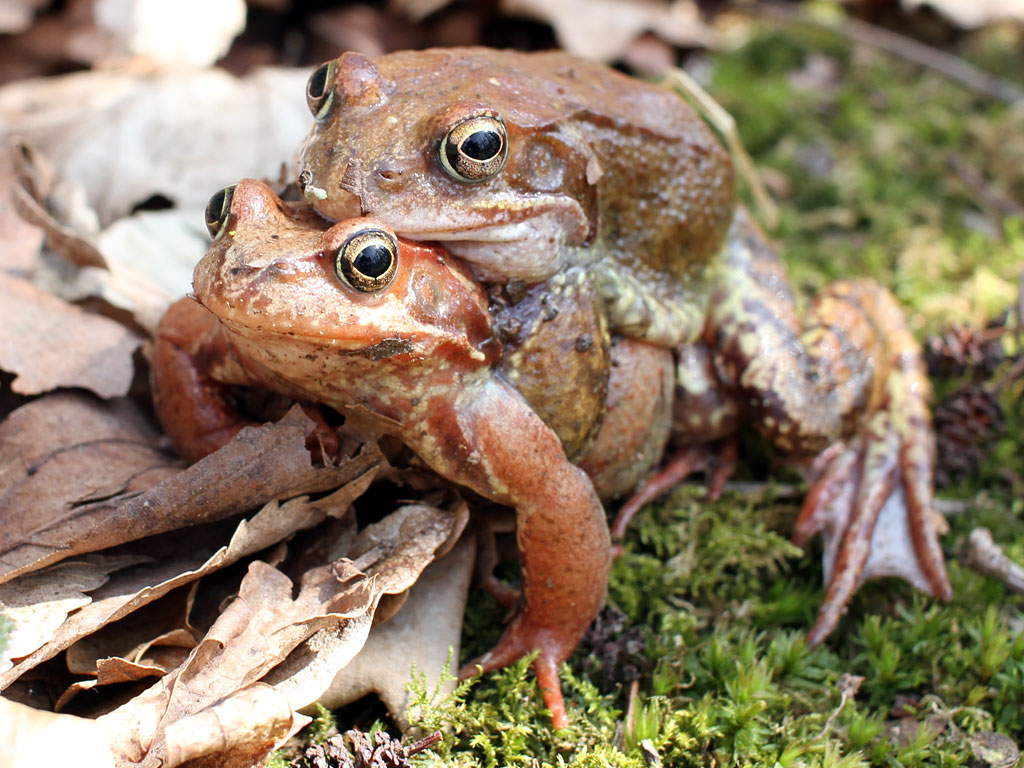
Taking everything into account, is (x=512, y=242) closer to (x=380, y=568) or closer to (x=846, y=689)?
(x=380, y=568)

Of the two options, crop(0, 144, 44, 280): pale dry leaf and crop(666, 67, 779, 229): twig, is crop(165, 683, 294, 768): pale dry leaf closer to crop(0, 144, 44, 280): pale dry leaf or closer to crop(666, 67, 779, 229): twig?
crop(0, 144, 44, 280): pale dry leaf

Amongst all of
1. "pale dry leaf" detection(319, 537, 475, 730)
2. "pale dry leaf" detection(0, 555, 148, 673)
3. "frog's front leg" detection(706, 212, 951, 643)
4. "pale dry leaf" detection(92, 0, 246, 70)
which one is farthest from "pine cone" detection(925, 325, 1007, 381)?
"pale dry leaf" detection(92, 0, 246, 70)

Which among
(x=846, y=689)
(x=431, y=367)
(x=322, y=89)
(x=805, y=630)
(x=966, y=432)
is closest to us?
(x=431, y=367)

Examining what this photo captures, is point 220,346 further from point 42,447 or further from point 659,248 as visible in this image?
point 659,248

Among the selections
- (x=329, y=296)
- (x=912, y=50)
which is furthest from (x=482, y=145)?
(x=912, y=50)

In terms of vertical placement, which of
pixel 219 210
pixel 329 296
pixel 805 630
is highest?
pixel 219 210

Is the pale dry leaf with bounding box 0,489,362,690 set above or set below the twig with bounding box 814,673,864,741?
above
